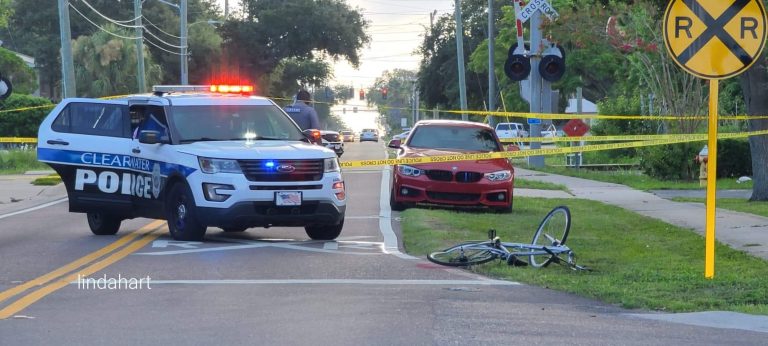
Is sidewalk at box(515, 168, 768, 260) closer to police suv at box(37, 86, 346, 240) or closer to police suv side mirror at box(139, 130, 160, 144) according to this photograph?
police suv at box(37, 86, 346, 240)

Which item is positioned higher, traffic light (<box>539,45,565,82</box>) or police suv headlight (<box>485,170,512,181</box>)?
traffic light (<box>539,45,565,82</box>)

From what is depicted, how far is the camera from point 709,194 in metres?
11.0

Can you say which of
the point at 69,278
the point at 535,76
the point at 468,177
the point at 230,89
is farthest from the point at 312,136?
the point at 535,76

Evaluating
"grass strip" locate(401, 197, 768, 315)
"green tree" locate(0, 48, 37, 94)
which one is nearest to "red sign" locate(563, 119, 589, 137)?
"grass strip" locate(401, 197, 768, 315)

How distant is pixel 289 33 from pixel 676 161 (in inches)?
2013

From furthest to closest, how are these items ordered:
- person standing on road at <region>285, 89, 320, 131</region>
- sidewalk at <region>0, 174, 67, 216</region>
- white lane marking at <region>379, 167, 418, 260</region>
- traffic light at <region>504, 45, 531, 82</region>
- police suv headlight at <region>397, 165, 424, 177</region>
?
traffic light at <region>504, 45, 531, 82</region>
sidewalk at <region>0, 174, 67, 216</region>
person standing on road at <region>285, 89, 320, 131</region>
police suv headlight at <region>397, 165, 424, 177</region>
white lane marking at <region>379, 167, 418, 260</region>

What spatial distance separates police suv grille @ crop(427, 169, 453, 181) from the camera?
1859 cm

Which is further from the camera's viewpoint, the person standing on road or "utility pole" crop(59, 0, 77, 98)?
"utility pole" crop(59, 0, 77, 98)

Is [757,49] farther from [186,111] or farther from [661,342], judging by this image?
[186,111]

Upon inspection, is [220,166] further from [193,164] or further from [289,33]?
[289,33]

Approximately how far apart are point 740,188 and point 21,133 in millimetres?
37884

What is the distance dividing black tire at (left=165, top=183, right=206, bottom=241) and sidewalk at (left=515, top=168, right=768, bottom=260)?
6.09 metres

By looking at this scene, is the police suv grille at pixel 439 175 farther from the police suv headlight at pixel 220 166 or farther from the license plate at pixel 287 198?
the police suv headlight at pixel 220 166

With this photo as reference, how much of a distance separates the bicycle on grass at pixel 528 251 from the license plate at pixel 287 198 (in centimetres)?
189
